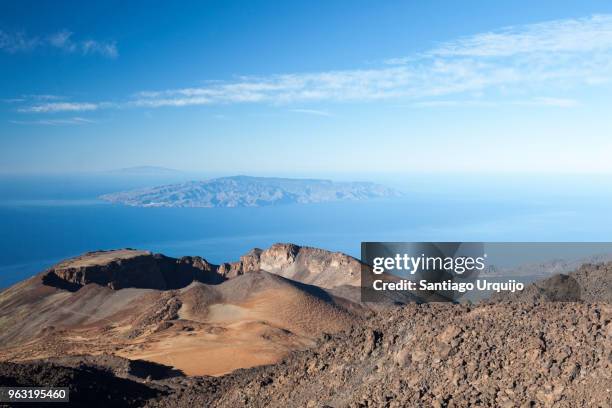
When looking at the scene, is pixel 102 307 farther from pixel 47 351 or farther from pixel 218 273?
pixel 218 273

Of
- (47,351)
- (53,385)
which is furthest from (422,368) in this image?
(47,351)

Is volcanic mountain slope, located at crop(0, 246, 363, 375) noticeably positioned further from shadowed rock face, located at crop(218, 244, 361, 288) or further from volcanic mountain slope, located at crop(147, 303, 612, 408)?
volcanic mountain slope, located at crop(147, 303, 612, 408)

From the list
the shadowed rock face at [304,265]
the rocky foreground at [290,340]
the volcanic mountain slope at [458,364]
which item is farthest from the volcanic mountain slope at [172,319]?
the volcanic mountain slope at [458,364]

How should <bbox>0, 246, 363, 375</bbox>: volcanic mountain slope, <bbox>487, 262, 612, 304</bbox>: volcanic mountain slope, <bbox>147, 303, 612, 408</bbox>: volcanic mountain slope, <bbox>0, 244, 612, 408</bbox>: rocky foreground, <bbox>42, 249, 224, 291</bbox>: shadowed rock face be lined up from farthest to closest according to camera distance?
<bbox>42, 249, 224, 291</bbox>: shadowed rock face < <bbox>0, 246, 363, 375</bbox>: volcanic mountain slope < <bbox>487, 262, 612, 304</bbox>: volcanic mountain slope < <bbox>0, 244, 612, 408</bbox>: rocky foreground < <bbox>147, 303, 612, 408</bbox>: volcanic mountain slope

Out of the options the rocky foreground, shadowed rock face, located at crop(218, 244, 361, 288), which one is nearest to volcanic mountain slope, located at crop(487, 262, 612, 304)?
the rocky foreground

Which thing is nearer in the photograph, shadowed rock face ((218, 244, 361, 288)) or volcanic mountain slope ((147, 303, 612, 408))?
volcanic mountain slope ((147, 303, 612, 408))

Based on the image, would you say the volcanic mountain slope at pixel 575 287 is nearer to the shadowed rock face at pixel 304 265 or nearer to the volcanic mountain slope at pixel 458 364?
the volcanic mountain slope at pixel 458 364

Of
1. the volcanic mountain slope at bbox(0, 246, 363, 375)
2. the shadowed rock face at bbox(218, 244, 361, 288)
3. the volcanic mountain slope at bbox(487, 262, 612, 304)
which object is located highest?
the volcanic mountain slope at bbox(487, 262, 612, 304)
